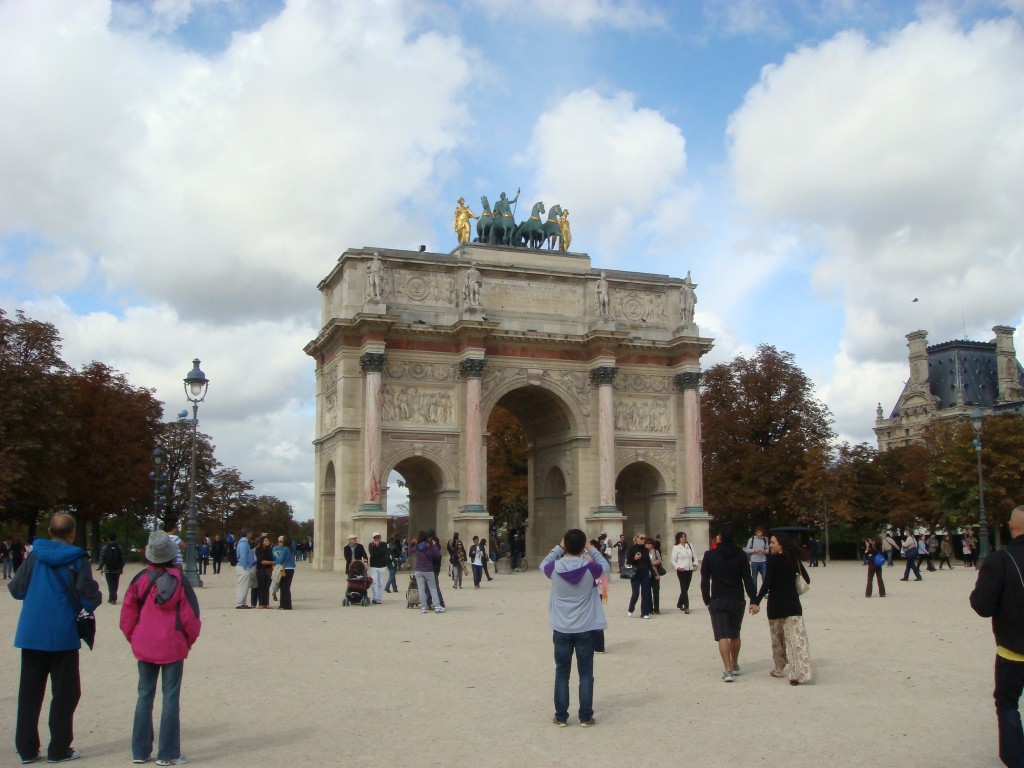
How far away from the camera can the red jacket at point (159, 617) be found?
25.7 feet

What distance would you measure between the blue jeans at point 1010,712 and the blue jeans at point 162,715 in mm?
5779

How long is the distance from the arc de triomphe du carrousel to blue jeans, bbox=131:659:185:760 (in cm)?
3191

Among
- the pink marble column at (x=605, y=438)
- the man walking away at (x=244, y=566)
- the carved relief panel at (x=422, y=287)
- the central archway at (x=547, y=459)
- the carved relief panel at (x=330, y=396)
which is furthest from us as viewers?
the central archway at (x=547, y=459)

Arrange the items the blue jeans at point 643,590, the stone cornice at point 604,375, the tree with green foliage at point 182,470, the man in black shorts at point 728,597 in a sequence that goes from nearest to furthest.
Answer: the man in black shorts at point 728,597 → the blue jeans at point 643,590 → the stone cornice at point 604,375 → the tree with green foliage at point 182,470

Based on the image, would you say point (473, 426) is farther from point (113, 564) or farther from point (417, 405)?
point (113, 564)

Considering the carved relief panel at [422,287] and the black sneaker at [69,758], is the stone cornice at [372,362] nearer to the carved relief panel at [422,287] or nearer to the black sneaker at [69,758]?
the carved relief panel at [422,287]

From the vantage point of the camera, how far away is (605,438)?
143 ft

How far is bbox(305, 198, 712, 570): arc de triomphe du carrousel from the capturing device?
41.8 meters

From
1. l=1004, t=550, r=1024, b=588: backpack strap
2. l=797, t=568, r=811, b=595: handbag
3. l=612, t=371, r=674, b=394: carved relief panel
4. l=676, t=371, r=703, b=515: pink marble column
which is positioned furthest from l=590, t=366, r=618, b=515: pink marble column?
l=1004, t=550, r=1024, b=588: backpack strap

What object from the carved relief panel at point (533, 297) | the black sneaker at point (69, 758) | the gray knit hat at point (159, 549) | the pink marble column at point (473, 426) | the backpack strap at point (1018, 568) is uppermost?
the carved relief panel at point (533, 297)

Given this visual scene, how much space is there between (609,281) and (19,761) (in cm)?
3961

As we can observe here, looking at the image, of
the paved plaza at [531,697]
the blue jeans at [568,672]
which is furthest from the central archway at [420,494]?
the blue jeans at [568,672]

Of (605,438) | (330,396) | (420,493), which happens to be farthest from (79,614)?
(420,493)

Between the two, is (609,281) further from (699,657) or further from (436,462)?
(699,657)
